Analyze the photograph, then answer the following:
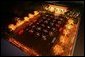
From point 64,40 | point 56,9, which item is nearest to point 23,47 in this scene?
point 64,40

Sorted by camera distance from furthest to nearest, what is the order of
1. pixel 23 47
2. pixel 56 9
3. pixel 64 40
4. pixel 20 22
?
pixel 56 9, pixel 20 22, pixel 64 40, pixel 23 47

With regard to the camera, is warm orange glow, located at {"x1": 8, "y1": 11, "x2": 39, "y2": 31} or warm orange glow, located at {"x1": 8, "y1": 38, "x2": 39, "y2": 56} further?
warm orange glow, located at {"x1": 8, "y1": 11, "x2": 39, "y2": 31}

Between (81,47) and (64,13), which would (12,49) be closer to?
(81,47)

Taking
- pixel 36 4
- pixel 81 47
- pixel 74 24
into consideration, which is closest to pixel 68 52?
pixel 81 47

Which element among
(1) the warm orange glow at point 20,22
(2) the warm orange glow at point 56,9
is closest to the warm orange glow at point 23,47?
(1) the warm orange glow at point 20,22

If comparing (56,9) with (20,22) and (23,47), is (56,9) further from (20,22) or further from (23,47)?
(23,47)

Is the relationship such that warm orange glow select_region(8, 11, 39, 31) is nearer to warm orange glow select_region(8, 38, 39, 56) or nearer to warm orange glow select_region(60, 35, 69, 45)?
warm orange glow select_region(8, 38, 39, 56)

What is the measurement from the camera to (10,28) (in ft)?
4.87

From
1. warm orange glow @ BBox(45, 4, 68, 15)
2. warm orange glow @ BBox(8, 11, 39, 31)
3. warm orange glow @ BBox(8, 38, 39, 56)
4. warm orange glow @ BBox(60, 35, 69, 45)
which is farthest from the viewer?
warm orange glow @ BBox(45, 4, 68, 15)

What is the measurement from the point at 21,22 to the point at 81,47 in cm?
70

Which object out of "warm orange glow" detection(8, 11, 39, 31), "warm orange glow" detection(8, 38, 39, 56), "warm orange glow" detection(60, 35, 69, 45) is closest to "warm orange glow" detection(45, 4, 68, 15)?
"warm orange glow" detection(8, 11, 39, 31)

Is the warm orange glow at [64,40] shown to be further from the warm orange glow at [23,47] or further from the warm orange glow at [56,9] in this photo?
the warm orange glow at [56,9]

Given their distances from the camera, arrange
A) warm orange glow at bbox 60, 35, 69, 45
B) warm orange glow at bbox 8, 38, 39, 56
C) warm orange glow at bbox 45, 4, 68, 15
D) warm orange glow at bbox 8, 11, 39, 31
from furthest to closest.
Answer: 1. warm orange glow at bbox 45, 4, 68, 15
2. warm orange glow at bbox 8, 11, 39, 31
3. warm orange glow at bbox 60, 35, 69, 45
4. warm orange glow at bbox 8, 38, 39, 56

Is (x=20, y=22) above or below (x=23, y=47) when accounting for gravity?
above
